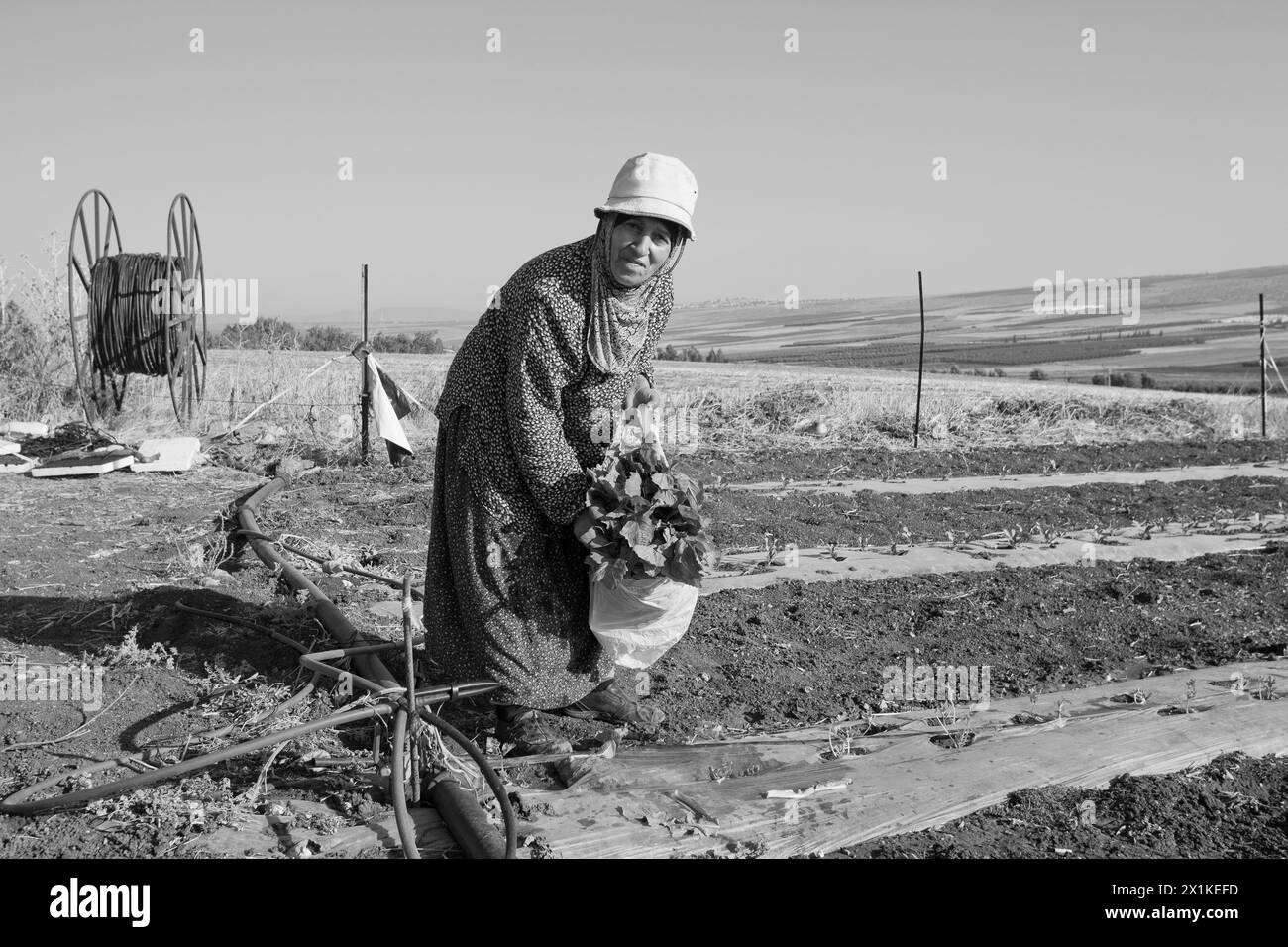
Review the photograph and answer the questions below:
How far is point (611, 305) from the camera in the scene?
10.4ft

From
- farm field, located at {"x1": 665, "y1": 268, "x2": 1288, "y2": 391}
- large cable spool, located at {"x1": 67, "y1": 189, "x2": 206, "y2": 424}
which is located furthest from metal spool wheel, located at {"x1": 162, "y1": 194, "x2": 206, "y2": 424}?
farm field, located at {"x1": 665, "y1": 268, "x2": 1288, "y2": 391}

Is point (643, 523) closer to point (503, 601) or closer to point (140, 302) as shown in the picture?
point (503, 601)

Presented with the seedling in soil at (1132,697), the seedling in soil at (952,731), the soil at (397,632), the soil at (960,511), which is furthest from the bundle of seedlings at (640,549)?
the soil at (960,511)

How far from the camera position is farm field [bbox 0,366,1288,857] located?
2.73 m

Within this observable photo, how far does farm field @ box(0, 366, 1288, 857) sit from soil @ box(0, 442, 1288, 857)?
12 mm

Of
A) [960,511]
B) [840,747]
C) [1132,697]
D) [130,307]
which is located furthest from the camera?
[130,307]

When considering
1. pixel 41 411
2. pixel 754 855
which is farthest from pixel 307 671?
pixel 41 411

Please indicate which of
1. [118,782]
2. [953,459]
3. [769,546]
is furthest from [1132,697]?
[953,459]

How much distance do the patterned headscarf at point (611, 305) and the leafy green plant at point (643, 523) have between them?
1.02 ft

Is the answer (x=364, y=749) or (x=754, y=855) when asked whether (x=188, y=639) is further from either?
(x=754, y=855)

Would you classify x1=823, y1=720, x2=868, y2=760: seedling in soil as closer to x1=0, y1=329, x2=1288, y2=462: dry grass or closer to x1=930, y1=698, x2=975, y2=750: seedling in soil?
x1=930, y1=698, x2=975, y2=750: seedling in soil

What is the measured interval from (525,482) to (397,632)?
49.3 inches

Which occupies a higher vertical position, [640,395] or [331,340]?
[331,340]
